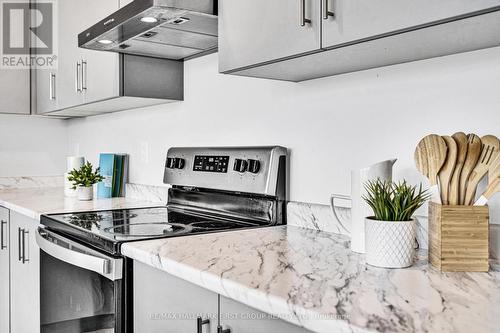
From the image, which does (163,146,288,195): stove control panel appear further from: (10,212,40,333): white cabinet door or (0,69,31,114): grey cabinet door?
(0,69,31,114): grey cabinet door

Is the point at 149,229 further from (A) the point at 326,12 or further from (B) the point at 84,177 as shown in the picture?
(B) the point at 84,177

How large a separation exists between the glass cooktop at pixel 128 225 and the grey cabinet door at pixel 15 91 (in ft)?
4.60

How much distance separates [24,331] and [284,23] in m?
1.78

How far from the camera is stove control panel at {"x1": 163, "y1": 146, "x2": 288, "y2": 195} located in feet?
5.40

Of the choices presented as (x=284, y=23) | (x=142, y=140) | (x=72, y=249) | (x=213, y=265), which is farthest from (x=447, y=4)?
(x=142, y=140)

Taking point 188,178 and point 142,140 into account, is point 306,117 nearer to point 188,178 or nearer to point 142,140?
point 188,178

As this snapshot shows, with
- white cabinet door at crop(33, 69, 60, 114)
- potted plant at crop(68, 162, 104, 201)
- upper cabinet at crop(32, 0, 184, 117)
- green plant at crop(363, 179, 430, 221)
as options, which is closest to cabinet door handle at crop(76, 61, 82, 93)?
upper cabinet at crop(32, 0, 184, 117)

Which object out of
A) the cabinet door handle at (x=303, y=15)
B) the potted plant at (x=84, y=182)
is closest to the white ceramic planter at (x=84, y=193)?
the potted plant at (x=84, y=182)

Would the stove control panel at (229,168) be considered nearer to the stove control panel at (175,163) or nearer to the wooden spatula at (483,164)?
the stove control panel at (175,163)

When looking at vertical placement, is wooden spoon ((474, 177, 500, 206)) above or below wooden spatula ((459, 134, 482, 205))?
below

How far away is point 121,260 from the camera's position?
1317 mm

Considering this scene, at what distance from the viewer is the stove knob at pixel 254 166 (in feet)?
5.53

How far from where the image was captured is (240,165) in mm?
1761

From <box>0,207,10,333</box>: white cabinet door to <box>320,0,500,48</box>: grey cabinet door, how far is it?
6.68 ft
